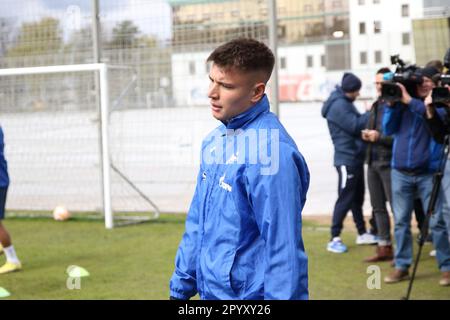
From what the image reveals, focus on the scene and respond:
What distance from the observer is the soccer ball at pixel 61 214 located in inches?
410

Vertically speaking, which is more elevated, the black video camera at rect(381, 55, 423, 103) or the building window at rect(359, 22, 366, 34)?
the building window at rect(359, 22, 366, 34)

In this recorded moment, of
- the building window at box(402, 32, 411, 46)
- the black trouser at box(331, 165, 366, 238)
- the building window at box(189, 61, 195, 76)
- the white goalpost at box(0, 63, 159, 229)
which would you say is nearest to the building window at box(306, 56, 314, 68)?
the building window at box(402, 32, 411, 46)

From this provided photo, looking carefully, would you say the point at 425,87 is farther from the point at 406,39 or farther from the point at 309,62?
the point at 309,62

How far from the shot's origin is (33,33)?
10.7 m

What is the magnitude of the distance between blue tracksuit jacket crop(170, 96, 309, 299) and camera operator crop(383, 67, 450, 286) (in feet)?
11.6

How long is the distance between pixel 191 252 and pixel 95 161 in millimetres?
7949

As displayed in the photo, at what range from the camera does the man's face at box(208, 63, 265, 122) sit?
286 cm

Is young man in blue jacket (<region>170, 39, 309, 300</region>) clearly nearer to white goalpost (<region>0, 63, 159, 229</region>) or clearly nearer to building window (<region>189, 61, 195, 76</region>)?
white goalpost (<region>0, 63, 159, 229</region>)

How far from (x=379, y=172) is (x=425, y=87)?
1202 mm

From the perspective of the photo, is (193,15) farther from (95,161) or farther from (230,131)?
(230,131)

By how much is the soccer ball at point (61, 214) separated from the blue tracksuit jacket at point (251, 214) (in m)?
7.67

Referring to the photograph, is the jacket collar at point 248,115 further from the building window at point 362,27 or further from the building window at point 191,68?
the building window at point 191,68

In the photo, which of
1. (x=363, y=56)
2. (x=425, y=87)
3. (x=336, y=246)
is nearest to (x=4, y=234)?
(x=336, y=246)
